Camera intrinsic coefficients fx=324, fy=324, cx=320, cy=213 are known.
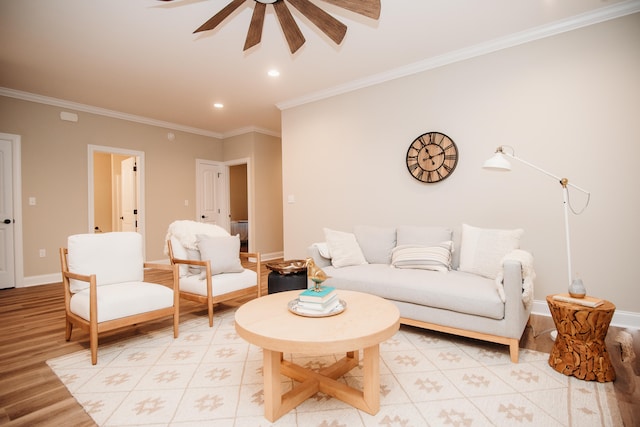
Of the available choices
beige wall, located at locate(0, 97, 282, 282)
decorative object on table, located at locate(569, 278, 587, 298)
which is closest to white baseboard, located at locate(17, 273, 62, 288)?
beige wall, located at locate(0, 97, 282, 282)

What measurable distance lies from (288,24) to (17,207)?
15.7ft

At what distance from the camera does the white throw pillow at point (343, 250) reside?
3.38m

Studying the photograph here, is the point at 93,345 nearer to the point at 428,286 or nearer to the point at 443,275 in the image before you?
the point at 428,286

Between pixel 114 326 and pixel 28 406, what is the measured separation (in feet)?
2.06

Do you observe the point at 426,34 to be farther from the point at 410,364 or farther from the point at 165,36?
the point at 410,364

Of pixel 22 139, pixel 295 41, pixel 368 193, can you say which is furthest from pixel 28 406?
pixel 22 139

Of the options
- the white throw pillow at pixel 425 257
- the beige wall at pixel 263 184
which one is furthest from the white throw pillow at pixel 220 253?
the beige wall at pixel 263 184

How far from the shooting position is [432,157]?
12.3ft

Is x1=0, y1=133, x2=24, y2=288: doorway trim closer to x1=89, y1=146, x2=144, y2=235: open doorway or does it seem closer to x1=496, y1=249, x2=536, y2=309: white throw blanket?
x1=89, y1=146, x2=144, y2=235: open doorway

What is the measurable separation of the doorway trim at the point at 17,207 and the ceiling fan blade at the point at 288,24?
4549mm

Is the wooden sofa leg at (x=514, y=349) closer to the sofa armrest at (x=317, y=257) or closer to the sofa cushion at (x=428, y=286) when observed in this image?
the sofa cushion at (x=428, y=286)

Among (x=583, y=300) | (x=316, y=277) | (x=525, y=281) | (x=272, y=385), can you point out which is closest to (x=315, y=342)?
(x=272, y=385)

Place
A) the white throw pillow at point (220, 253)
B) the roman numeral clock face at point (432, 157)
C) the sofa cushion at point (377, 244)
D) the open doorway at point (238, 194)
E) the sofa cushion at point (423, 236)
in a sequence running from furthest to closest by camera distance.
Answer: the open doorway at point (238, 194) → the roman numeral clock face at point (432, 157) → the sofa cushion at point (377, 244) → the sofa cushion at point (423, 236) → the white throw pillow at point (220, 253)

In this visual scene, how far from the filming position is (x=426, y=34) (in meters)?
3.22
